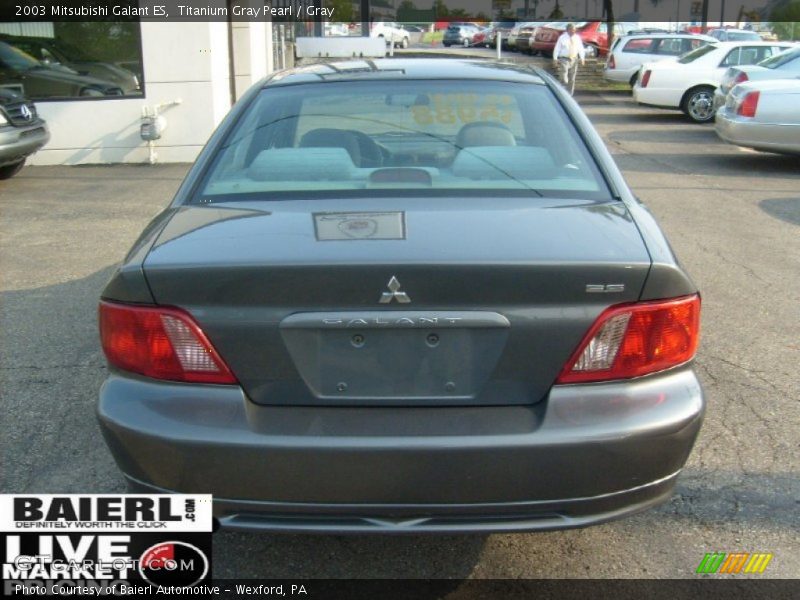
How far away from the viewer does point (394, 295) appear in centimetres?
247

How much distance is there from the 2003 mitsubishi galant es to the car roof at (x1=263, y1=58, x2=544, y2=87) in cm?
137

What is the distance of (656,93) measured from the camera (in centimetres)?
1769

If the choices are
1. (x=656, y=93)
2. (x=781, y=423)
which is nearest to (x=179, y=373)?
(x=781, y=423)

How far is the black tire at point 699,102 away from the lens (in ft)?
57.5

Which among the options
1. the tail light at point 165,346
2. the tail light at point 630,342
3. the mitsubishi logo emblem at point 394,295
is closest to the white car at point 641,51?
the tail light at point 630,342

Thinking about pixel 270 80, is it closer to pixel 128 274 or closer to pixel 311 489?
pixel 128 274

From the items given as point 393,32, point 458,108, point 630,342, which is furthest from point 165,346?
point 393,32

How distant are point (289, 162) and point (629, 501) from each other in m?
1.75

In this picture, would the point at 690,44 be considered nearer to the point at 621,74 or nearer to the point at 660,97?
the point at 621,74

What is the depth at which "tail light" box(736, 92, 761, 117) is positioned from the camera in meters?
11.5

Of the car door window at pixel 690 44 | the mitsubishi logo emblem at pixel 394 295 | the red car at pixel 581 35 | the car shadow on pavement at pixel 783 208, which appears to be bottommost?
the car shadow on pavement at pixel 783 208

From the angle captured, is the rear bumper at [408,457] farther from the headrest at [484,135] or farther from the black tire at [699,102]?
the black tire at [699,102]

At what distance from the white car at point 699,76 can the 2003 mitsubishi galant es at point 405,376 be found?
52.5 feet

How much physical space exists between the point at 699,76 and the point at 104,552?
55.5 feet
